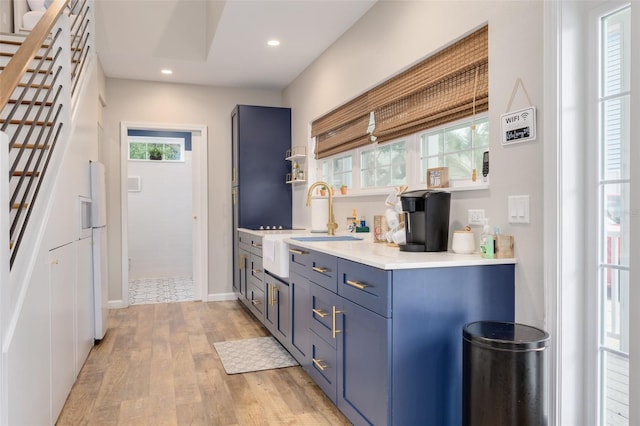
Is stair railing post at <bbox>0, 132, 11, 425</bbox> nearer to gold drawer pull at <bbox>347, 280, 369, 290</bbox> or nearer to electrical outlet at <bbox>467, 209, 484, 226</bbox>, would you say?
gold drawer pull at <bbox>347, 280, 369, 290</bbox>

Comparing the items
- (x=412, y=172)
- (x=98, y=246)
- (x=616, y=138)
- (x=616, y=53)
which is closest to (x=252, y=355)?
(x=98, y=246)

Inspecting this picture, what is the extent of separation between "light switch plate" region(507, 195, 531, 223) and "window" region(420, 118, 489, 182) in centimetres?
39

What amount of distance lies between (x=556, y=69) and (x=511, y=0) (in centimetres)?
46

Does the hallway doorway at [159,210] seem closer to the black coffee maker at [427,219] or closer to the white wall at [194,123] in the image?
the white wall at [194,123]

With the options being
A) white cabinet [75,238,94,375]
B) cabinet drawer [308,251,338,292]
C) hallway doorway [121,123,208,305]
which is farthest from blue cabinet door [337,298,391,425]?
hallway doorway [121,123,208,305]

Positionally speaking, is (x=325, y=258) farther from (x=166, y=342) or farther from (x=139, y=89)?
(x=139, y=89)

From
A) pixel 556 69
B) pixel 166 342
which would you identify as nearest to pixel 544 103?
pixel 556 69

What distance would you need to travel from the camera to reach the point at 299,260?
2.99 meters

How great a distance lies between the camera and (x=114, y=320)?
469 cm

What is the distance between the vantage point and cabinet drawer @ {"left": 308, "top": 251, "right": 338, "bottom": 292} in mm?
2414

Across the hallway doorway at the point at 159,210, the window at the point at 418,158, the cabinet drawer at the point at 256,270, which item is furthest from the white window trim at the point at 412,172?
the hallway doorway at the point at 159,210

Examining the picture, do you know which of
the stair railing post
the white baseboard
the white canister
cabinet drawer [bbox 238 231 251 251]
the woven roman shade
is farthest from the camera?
the white baseboard

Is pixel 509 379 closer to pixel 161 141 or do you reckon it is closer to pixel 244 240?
pixel 244 240

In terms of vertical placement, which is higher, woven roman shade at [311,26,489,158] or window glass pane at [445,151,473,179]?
woven roman shade at [311,26,489,158]
